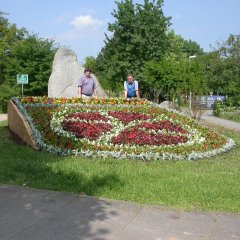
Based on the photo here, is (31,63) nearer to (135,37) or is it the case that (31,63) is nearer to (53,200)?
(135,37)

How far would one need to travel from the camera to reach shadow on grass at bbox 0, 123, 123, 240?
4.68 meters

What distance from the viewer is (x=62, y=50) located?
19.3 metres

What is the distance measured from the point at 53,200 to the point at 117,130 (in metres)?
5.78

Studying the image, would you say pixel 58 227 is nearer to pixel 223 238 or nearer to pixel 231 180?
pixel 223 238

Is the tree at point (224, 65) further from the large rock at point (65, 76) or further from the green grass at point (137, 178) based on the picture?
the green grass at point (137, 178)

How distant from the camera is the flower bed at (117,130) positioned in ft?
31.5

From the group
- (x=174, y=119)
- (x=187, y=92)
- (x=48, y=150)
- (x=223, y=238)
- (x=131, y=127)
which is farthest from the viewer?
(x=187, y=92)

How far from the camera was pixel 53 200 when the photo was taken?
572cm

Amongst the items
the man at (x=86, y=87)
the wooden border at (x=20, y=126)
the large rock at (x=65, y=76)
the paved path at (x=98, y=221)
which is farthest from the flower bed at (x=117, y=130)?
the large rock at (x=65, y=76)

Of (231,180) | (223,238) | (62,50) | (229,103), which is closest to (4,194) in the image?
(223,238)

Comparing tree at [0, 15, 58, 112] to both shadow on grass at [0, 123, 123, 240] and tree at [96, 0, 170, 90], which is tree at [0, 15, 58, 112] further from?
shadow on grass at [0, 123, 123, 240]

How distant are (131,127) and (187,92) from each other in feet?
31.8

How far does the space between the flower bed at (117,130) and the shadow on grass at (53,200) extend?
5.13 ft

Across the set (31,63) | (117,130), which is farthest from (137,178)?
(31,63)
